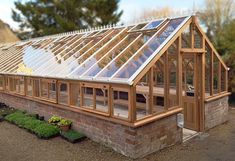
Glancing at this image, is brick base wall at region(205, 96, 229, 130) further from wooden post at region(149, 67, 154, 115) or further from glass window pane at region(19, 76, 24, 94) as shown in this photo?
glass window pane at region(19, 76, 24, 94)

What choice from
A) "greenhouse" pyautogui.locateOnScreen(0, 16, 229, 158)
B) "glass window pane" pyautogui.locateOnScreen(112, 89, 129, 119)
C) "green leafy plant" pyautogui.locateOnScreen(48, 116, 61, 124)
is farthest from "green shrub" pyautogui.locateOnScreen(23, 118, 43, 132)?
"glass window pane" pyautogui.locateOnScreen(112, 89, 129, 119)

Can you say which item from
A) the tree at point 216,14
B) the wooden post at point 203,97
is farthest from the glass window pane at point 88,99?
the tree at point 216,14

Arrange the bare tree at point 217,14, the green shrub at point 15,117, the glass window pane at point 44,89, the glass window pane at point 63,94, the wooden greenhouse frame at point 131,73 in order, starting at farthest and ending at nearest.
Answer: the bare tree at point 217,14, the green shrub at point 15,117, the glass window pane at point 44,89, the glass window pane at point 63,94, the wooden greenhouse frame at point 131,73

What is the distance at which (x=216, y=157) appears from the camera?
6184 mm

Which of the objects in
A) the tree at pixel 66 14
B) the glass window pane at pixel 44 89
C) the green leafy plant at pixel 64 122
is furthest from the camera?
the tree at pixel 66 14

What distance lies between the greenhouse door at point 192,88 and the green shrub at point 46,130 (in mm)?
4229

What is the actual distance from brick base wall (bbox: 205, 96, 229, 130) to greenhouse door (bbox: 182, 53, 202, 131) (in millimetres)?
380

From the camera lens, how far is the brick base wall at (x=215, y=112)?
27.2 ft

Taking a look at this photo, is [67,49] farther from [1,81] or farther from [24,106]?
[1,81]

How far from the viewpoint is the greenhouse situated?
247 inches

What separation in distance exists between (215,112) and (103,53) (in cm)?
429

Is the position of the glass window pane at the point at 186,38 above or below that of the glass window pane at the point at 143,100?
above

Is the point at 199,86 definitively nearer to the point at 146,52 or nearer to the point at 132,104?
the point at 146,52

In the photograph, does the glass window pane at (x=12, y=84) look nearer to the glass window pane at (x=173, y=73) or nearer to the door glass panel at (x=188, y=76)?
the glass window pane at (x=173, y=73)
